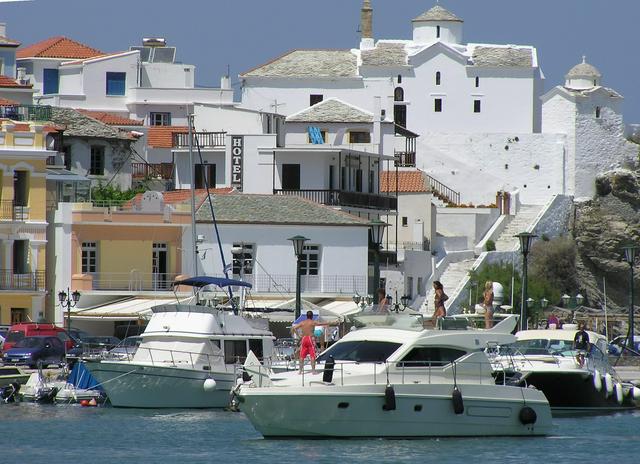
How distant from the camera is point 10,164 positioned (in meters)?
63.3

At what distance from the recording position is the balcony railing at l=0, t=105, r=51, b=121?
229 ft

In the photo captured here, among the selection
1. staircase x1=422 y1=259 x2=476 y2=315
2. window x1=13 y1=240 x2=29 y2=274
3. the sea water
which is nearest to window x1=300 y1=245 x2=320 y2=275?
window x1=13 y1=240 x2=29 y2=274

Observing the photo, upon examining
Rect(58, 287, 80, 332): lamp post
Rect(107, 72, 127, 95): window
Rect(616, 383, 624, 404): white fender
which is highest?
Rect(107, 72, 127, 95): window

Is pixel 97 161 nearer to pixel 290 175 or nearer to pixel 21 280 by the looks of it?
pixel 290 175

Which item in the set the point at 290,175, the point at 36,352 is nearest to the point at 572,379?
the point at 36,352

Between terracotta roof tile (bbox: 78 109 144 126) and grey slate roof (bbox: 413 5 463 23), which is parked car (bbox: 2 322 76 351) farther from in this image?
grey slate roof (bbox: 413 5 463 23)

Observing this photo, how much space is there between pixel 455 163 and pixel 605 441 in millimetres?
55463

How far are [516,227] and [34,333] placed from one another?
38752 mm

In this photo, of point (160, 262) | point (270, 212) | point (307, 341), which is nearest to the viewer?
point (307, 341)

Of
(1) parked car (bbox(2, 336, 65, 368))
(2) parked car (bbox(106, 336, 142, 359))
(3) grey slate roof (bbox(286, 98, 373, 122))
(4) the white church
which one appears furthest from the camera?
(4) the white church

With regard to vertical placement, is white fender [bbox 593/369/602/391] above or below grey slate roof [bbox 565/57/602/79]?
below

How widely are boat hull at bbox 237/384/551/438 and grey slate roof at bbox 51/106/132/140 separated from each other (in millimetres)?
40979

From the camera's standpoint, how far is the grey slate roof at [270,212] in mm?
66375

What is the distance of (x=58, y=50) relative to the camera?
96688mm
